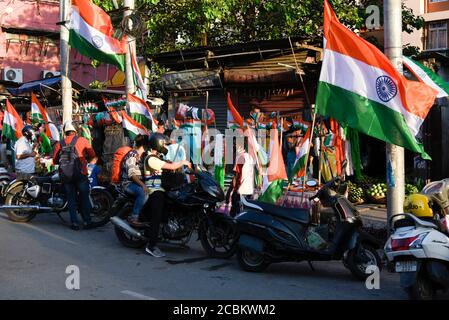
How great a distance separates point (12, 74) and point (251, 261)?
21775 mm

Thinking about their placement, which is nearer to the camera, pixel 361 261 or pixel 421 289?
pixel 421 289

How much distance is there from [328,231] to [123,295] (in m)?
2.54

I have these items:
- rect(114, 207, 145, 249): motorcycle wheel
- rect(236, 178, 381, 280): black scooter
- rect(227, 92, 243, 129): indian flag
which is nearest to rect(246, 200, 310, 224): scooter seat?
rect(236, 178, 381, 280): black scooter

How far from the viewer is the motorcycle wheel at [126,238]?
7.94 metres

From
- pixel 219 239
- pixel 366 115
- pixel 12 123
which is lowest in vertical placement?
pixel 219 239

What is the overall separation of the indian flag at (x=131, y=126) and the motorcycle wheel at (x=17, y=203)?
9.05 ft

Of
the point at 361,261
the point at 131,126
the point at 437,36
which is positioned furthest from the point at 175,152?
the point at 437,36

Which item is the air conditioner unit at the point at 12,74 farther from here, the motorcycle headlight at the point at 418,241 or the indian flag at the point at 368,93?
the motorcycle headlight at the point at 418,241

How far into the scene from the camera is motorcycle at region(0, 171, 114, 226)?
977cm

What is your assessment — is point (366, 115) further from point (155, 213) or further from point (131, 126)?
point (131, 126)

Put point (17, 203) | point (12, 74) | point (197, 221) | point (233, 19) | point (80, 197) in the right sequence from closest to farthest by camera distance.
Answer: point (197, 221) < point (80, 197) < point (17, 203) < point (233, 19) < point (12, 74)

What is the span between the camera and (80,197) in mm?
9539

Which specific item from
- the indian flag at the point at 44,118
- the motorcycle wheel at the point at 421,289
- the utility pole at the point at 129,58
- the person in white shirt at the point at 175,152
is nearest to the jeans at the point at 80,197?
the person in white shirt at the point at 175,152

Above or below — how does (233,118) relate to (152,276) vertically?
above
